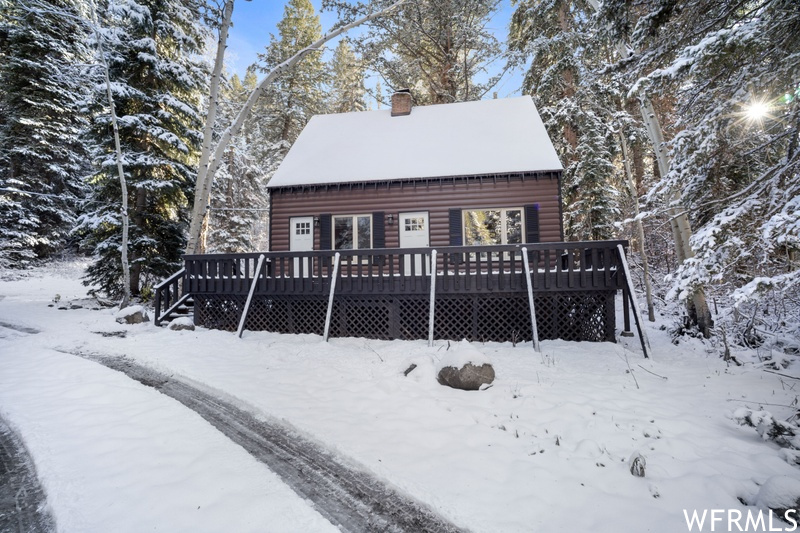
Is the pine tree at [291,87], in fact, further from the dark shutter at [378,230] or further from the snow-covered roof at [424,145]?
A: the dark shutter at [378,230]

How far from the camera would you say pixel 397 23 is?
15.0m

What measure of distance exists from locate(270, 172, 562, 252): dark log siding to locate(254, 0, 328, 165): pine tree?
1122 centimetres

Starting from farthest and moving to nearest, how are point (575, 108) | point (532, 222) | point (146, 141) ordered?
1. point (575, 108)
2. point (146, 141)
3. point (532, 222)

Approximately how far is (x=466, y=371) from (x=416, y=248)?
10.2 feet

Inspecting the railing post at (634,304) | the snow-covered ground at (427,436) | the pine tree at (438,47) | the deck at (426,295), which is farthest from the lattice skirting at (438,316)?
the pine tree at (438,47)

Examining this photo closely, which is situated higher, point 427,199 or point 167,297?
point 427,199

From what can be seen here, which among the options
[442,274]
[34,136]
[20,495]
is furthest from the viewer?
[34,136]

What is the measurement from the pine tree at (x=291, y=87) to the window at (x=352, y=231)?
12.1 meters

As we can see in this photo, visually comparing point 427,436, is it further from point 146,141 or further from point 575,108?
point 146,141

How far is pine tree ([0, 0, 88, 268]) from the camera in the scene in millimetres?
16375

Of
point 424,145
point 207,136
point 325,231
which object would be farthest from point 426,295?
point 207,136

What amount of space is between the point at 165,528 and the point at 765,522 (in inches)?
143

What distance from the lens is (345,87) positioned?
23703 millimetres

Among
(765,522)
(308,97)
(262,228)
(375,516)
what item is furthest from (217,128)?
(765,522)
